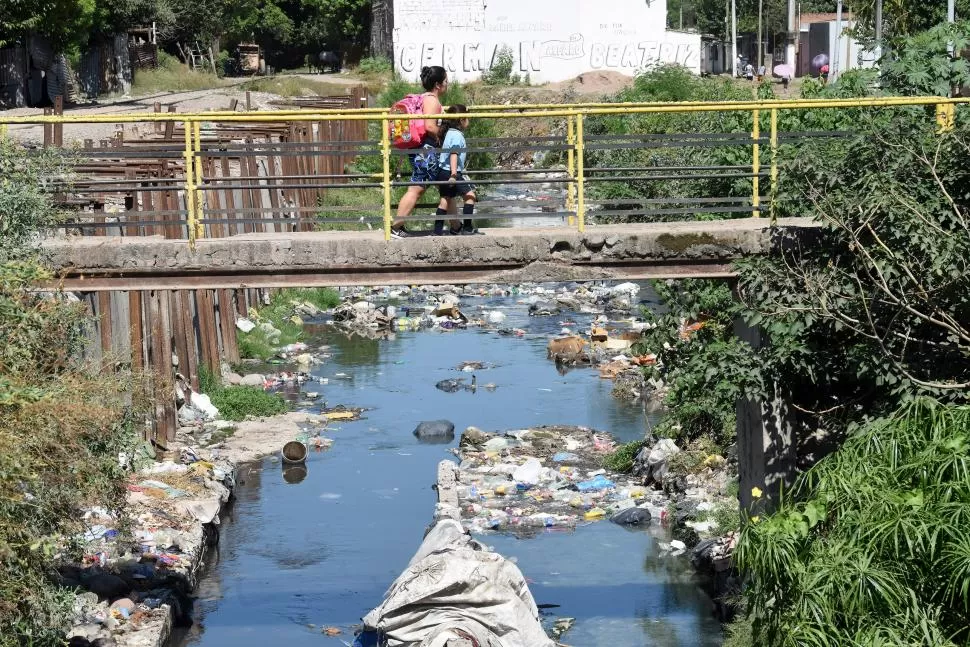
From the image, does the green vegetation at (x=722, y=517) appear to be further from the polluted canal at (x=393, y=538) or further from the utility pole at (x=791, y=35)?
the utility pole at (x=791, y=35)

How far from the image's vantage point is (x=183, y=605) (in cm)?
1194

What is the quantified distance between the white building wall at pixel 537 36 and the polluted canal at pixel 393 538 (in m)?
25.7

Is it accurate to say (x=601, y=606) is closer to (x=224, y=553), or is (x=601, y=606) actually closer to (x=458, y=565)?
(x=458, y=565)

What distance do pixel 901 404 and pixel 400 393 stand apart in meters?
11.2

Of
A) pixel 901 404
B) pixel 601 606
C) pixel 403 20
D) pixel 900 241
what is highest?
pixel 403 20

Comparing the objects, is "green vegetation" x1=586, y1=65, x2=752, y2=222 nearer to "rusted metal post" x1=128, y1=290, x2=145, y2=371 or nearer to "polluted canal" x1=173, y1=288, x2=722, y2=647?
"polluted canal" x1=173, y1=288, x2=722, y2=647

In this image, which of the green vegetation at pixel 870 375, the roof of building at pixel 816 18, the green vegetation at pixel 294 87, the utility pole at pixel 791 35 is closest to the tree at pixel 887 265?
the green vegetation at pixel 870 375

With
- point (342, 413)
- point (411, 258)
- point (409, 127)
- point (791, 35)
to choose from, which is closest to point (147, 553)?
point (411, 258)

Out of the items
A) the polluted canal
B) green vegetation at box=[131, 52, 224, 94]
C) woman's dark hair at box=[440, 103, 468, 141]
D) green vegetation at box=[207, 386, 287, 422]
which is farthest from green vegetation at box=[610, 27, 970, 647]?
green vegetation at box=[131, 52, 224, 94]

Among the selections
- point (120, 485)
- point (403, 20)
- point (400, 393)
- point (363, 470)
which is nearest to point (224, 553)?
point (363, 470)

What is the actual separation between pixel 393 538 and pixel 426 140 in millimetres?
4898

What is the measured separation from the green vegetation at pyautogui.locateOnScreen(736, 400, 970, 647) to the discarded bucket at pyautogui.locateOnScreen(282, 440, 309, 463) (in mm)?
8083

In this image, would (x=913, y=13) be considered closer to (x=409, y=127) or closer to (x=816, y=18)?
(x=816, y=18)

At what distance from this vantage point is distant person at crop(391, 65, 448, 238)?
1023cm
